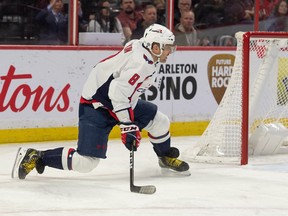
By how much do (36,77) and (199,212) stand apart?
304 cm

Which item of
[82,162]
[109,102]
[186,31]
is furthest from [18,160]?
[186,31]

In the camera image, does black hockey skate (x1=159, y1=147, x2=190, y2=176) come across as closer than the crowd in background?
Yes

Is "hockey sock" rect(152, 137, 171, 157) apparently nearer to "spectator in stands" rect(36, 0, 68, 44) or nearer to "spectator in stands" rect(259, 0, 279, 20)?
"spectator in stands" rect(36, 0, 68, 44)

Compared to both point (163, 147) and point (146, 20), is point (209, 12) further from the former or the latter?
point (163, 147)

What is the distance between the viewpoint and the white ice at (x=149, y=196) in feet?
16.2

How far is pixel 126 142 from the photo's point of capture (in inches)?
215

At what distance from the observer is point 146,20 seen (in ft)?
27.5

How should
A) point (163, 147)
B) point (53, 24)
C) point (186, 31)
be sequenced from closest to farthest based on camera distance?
point (163, 147)
point (53, 24)
point (186, 31)

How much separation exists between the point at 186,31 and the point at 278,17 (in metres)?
1.14

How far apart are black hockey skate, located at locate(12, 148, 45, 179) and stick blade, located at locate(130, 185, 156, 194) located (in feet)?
2.09

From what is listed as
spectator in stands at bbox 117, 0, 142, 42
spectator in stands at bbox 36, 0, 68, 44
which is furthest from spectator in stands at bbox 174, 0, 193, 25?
spectator in stands at bbox 36, 0, 68, 44

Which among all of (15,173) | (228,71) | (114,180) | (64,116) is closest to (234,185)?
(114,180)

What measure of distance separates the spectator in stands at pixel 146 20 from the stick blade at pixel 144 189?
306 centimetres

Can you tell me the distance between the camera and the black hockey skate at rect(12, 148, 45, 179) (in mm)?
5711
